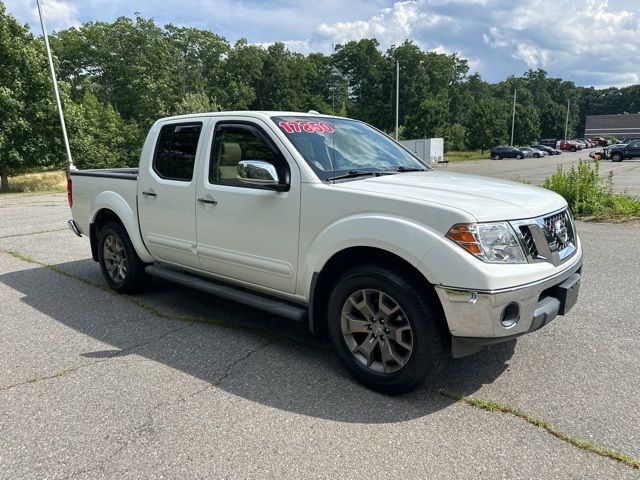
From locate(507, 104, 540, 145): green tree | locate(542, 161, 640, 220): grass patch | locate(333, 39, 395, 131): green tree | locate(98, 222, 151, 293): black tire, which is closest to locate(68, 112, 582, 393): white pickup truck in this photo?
locate(98, 222, 151, 293): black tire

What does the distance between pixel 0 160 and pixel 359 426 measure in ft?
78.3

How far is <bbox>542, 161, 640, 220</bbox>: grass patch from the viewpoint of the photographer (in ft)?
32.3

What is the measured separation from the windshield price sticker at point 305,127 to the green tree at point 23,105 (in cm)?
2176

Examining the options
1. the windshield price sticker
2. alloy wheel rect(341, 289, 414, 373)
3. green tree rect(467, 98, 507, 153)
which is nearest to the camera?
alloy wheel rect(341, 289, 414, 373)

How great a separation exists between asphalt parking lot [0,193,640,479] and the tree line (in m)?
21.0

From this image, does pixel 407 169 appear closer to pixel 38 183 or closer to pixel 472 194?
pixel 472 194

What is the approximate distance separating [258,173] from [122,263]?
2785 millimetres

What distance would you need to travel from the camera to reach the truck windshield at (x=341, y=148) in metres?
3.80

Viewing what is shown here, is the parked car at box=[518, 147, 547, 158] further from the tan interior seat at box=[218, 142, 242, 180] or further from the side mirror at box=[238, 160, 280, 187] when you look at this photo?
the side mirror at box=[238, 160, 280, 187]

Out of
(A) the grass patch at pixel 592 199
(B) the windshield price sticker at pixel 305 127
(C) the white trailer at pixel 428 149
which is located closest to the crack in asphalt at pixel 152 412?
(B) the windshield price sticker at pixel 305 127

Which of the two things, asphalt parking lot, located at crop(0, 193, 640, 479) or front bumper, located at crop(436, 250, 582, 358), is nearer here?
asphalt parking lot, located at crop(0, 193, 640, 479)

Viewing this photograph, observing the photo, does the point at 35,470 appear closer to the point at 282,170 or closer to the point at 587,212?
the point at 282,170

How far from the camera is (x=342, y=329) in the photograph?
3457 mm

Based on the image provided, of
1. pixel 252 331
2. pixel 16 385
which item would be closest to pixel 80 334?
pixel 16 385
